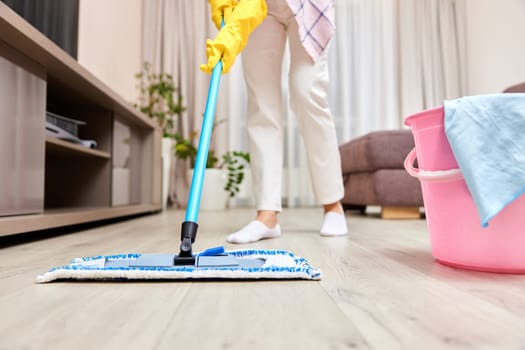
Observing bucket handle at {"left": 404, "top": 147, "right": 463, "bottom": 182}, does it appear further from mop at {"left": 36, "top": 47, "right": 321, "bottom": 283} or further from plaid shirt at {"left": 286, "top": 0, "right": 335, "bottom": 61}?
plaid shirt at {"left": 286, "top": 0, "right": 335, "bottom": 61}

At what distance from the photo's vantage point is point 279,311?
502mm

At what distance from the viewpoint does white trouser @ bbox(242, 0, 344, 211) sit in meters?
1.34

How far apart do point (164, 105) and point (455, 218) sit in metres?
3.03

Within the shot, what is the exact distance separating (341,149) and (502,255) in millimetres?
2110

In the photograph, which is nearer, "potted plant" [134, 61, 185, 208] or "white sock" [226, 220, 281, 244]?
"white sock" [226, 220, 281, 244]

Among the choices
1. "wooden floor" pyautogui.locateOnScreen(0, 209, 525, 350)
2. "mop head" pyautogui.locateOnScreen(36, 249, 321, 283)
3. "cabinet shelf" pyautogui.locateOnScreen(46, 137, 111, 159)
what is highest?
"cabinet shelf" pyautogui.locateOnScreen(46, 137, 111, 159)

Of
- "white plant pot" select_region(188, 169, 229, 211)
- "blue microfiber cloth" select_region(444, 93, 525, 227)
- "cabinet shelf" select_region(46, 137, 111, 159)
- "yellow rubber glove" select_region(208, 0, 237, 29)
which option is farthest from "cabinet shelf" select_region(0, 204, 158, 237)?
"white plant pot" select_region(188, 169, 229, 211)

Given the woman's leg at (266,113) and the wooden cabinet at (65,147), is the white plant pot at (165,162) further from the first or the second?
the woman's leg at (266,113)

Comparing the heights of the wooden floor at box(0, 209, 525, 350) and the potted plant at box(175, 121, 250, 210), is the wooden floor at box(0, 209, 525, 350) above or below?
below

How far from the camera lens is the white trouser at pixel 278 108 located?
1338 mm

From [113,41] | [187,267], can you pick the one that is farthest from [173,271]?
[113,41]

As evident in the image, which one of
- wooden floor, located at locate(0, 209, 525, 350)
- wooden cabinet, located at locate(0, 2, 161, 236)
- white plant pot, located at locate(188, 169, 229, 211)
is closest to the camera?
wooden floor, located at locate(0, 209, 525, 350)

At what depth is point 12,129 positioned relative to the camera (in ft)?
3.69

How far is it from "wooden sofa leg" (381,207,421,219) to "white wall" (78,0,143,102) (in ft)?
6.03
